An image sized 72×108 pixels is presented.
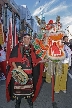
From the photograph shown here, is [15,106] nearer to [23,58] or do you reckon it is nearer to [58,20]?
[23,58]

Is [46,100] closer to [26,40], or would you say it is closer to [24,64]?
[24,64]

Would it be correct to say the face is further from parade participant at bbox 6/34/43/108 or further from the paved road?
the paved road

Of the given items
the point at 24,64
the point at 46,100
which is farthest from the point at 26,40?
the point at 46,100

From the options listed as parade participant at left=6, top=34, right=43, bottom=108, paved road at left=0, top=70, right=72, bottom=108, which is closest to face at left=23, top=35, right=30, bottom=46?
parade participant at left=6, top=34, right=43, bottom=108

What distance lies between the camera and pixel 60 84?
21.7 ft

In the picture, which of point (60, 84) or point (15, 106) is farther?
point (60, 84)

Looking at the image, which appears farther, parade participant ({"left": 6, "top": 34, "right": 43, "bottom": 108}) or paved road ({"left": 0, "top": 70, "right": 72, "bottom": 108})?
paved road ({"left": 0, "top": 70, "right": 72, "bottom": 108})

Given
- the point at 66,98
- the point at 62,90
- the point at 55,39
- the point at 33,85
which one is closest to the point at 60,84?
the point at 62,90

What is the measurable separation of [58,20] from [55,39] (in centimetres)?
89

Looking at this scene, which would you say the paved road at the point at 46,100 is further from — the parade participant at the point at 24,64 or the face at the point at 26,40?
the face at the point at 26,40

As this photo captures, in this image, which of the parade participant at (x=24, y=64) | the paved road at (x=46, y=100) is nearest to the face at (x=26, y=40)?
the parade participant at (x=24, y=64)

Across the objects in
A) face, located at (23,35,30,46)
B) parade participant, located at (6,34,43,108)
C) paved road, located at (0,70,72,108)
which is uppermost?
face, located at (23,35,30,46)

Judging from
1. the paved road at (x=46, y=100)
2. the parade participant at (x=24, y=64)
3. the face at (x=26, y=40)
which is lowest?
the paved road at (x=46, y=100)

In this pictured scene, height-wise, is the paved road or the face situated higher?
the face
